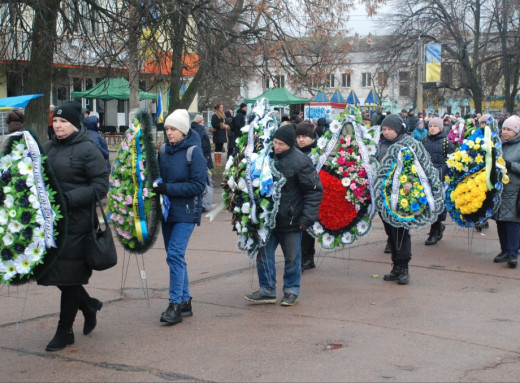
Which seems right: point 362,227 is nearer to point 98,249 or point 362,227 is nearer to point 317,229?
point 317,229

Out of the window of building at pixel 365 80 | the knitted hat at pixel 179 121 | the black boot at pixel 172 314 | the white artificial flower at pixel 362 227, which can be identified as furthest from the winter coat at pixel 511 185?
the window of building at pixel 365 80

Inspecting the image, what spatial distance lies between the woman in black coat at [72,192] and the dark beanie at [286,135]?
2025 mm

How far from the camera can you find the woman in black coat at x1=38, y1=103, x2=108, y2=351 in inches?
228

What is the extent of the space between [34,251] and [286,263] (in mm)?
2781

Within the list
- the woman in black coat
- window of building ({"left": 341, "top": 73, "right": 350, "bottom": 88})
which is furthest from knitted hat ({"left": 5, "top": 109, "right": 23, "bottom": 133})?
window of building ({"left": 341, "top": 73, "right": 350, "bottom": 88})

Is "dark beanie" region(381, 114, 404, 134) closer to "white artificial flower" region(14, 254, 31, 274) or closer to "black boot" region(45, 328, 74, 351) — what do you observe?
"black boot" region(45, 328, 74, 351)

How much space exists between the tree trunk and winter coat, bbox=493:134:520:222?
791 centimetres

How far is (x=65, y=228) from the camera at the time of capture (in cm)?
571

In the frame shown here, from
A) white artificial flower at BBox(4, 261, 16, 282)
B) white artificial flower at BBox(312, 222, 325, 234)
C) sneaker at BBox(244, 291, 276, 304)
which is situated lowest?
sneaker at BBox(244, 291, 276, 304)

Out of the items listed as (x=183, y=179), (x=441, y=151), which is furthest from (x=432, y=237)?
(x=183, y=179)

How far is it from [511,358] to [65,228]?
11.6 ft

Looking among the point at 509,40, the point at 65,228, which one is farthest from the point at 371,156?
the point at 509,40

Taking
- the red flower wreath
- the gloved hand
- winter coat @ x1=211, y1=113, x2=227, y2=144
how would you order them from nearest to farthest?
the gloved hand < the red flower wreath < winter coat @ x1=211, y1=113, x2=227, y2=144

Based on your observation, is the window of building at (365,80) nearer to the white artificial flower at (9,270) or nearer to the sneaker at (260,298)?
the sneaker at (260,298)
